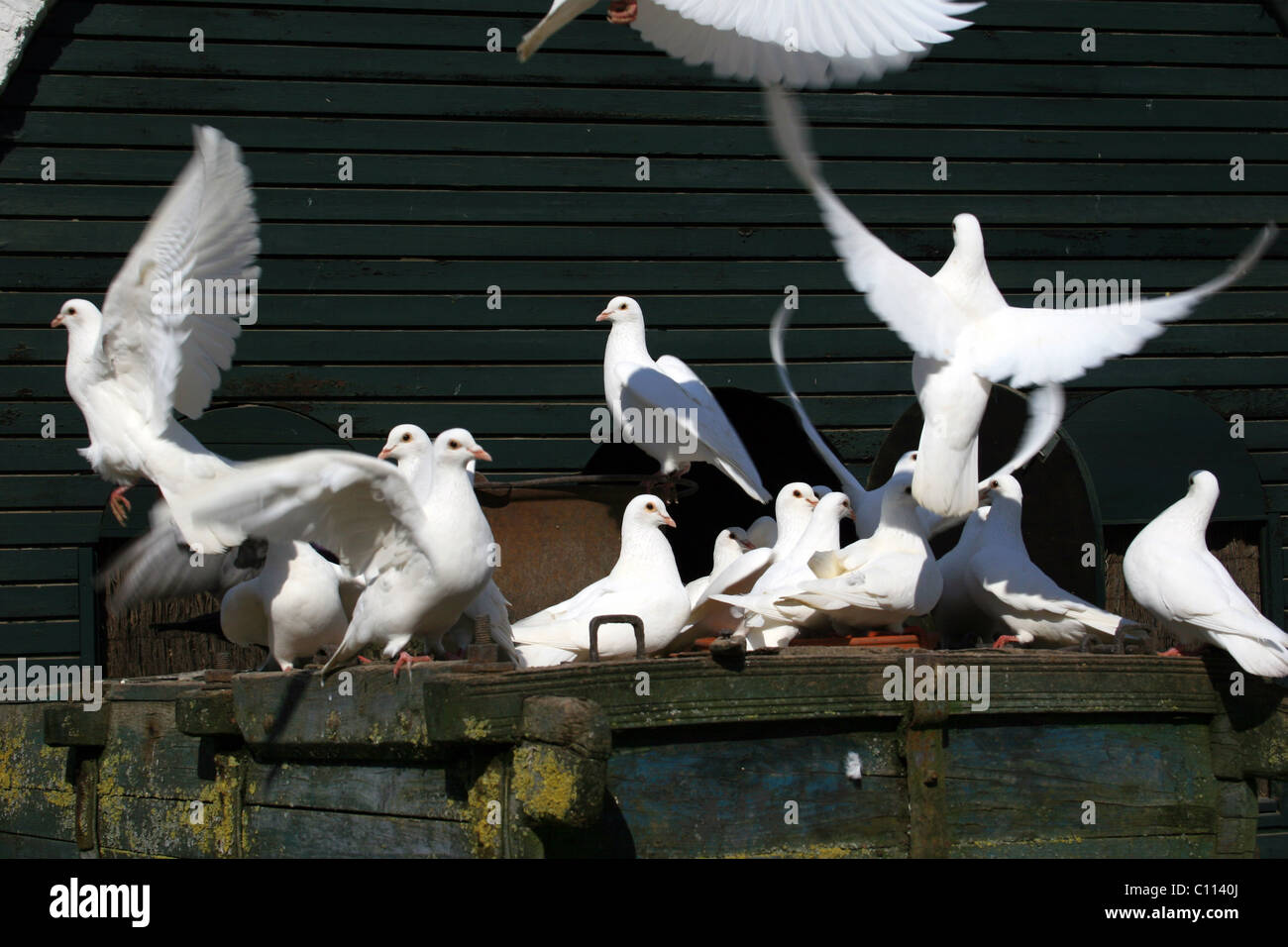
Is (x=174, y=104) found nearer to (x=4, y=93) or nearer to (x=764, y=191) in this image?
(x=4, y=93)

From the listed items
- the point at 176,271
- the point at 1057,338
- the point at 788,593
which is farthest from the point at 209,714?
the point at 1057,338

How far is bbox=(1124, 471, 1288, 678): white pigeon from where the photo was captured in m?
3.79

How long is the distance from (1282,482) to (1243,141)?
1.78 m

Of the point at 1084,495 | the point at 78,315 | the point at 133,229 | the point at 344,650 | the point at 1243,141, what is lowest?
the point at 344,650

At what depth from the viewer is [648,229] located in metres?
7.41

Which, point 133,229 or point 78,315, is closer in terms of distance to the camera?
point 78,315

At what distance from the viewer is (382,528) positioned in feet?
13.1

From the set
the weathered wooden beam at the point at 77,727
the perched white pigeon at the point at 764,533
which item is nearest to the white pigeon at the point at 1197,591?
the perched white pigeon at the point at 764,533

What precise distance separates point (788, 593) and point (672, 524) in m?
1.00

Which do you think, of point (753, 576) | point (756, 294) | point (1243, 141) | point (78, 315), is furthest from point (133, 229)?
point (1243, 141)

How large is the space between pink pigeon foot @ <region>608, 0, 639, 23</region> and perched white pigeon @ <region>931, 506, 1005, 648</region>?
2187 mm

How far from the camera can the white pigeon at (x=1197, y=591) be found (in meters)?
3.79

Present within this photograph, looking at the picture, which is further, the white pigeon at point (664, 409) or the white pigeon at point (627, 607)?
the white pigeon at point (664, 409)

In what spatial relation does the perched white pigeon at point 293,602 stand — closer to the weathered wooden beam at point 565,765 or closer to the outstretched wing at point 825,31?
the weathered wooden beam at point 565,765
